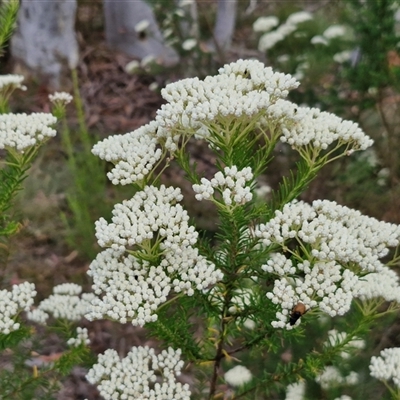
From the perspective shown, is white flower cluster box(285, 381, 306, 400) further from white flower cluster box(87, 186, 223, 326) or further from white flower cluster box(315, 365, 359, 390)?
white flower cluster box(87, 186, 223, 326)

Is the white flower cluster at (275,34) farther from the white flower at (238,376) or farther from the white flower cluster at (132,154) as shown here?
the white flower cluster at (132,154)

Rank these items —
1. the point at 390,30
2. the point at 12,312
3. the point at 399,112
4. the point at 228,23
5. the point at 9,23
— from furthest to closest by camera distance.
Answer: the point at 228,23 < the point at 399,112 < the point at 390,30 < the point at 9,23 < the point at 12,312

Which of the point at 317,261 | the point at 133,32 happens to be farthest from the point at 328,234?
the point at 133,32

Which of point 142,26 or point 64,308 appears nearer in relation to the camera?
point 64,308

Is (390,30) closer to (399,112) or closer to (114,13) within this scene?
(399,112)

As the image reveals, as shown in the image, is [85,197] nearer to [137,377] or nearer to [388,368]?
[137,377]

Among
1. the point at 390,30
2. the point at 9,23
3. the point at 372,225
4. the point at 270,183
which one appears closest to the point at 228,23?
the point at 270,183

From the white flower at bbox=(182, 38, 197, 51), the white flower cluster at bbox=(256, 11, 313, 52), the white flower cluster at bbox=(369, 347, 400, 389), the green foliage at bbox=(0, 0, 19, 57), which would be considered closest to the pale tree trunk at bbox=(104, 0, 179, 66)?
the white flower at bbox=(182, 38, 197, 51)
